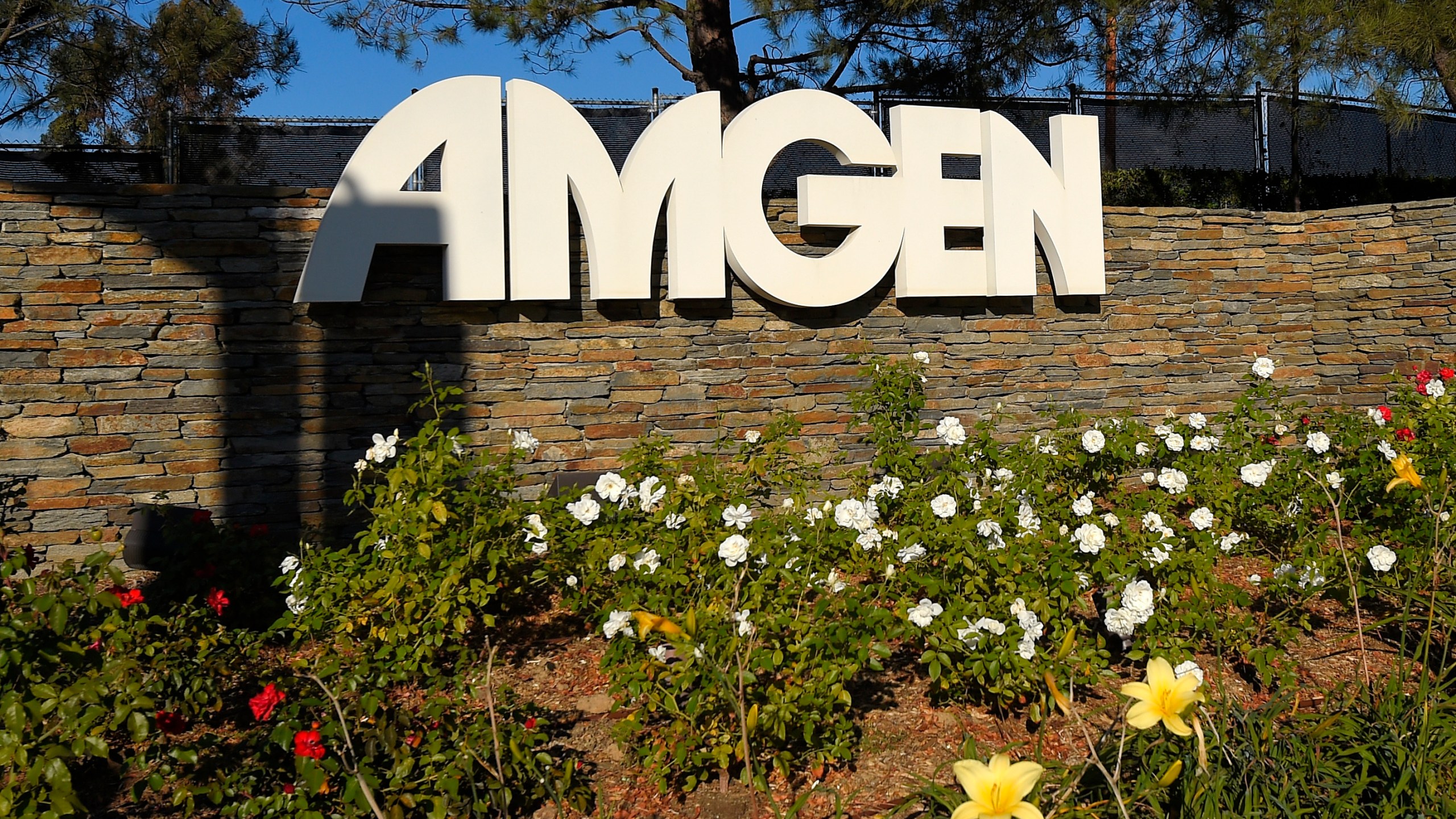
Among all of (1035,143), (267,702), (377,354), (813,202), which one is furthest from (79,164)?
(1035,143)

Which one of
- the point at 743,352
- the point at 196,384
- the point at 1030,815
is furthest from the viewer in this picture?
the point at 743,352

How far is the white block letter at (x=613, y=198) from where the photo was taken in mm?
4812

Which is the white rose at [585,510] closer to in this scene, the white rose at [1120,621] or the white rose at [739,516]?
the white rose at [739,516]

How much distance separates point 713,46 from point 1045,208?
9.83ft

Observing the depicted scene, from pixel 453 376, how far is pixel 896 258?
2.48 metres

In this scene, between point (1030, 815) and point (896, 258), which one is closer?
point (1030, 815)

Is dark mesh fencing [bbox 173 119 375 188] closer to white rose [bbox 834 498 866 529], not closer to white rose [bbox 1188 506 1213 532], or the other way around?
white rose [bbox 834 498 866 529]

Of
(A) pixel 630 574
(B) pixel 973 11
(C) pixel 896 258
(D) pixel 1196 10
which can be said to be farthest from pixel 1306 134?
(A) pixel 630 574

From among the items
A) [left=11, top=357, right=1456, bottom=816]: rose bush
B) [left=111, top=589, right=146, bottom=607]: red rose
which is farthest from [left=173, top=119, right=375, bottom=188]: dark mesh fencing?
[left=111, top=589, right=146, bottom=607]: red rose

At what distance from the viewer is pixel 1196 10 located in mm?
7281

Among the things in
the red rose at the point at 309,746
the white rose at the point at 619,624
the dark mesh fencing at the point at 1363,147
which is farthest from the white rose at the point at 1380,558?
the dark mesh fencing at the point at 1363,147

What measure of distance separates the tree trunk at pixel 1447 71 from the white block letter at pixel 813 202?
13.2 feet

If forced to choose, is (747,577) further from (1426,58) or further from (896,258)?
(1426,58)

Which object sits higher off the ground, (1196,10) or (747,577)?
(1196,10)
